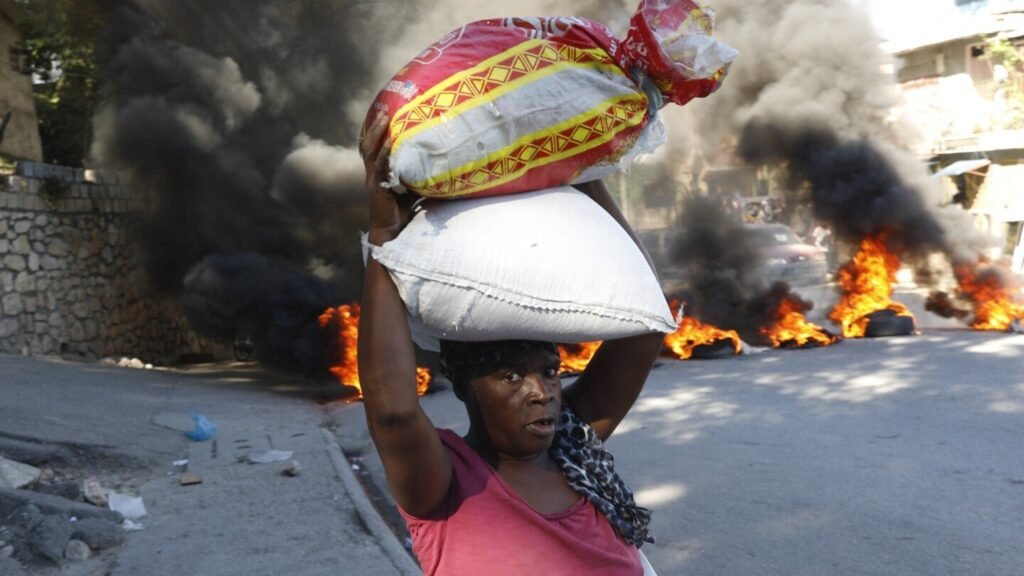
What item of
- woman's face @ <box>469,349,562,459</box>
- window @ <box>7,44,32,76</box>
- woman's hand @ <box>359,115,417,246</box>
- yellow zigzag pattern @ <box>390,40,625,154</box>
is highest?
window @ <box>7,44,32,76</box>

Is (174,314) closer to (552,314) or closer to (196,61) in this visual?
(196,61)

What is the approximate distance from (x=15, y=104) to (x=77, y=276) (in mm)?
2634

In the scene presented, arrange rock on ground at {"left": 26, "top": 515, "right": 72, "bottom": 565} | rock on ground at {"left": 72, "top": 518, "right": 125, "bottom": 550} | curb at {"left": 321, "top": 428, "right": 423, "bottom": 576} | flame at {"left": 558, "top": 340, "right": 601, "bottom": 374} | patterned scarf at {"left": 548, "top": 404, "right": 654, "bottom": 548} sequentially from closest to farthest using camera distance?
patterned scarf at {"left": 548, "top": 404, "right": 654, "bottom": 548}, rock on ground at {"left": 26, "top": 515, "right": 72, "bottom": 565}, curb at {"left": 321, "top": 428, "right": 423, "bottom": 576}, rock on ground at {"left": 72, "top": 518, "right": 125, "bottom": 550}, flame at {"left": 558, "top": 340, "right": 601, "bottom": 374}

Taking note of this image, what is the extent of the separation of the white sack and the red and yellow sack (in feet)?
0.18

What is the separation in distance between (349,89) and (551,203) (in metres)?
14.1

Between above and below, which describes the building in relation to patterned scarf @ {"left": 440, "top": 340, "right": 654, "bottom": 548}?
above

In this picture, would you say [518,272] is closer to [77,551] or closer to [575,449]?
[575,449]

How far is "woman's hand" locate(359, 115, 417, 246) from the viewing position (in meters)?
1.72

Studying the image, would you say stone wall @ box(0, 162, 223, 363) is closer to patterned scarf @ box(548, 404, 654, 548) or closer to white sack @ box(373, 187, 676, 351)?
patterned scarf @ box(548, 404, 654, 548)

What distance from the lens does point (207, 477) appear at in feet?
21.1

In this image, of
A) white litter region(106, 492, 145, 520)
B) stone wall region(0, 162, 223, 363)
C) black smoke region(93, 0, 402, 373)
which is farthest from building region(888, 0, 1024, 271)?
white litter region(106, 492, 145, 520)

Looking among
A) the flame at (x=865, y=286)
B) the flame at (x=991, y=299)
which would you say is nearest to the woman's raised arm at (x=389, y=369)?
the flame at (x=865, y=286)

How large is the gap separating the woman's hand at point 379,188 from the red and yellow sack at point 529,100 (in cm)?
2

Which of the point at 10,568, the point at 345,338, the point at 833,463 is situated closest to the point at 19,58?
the point at 345,338
